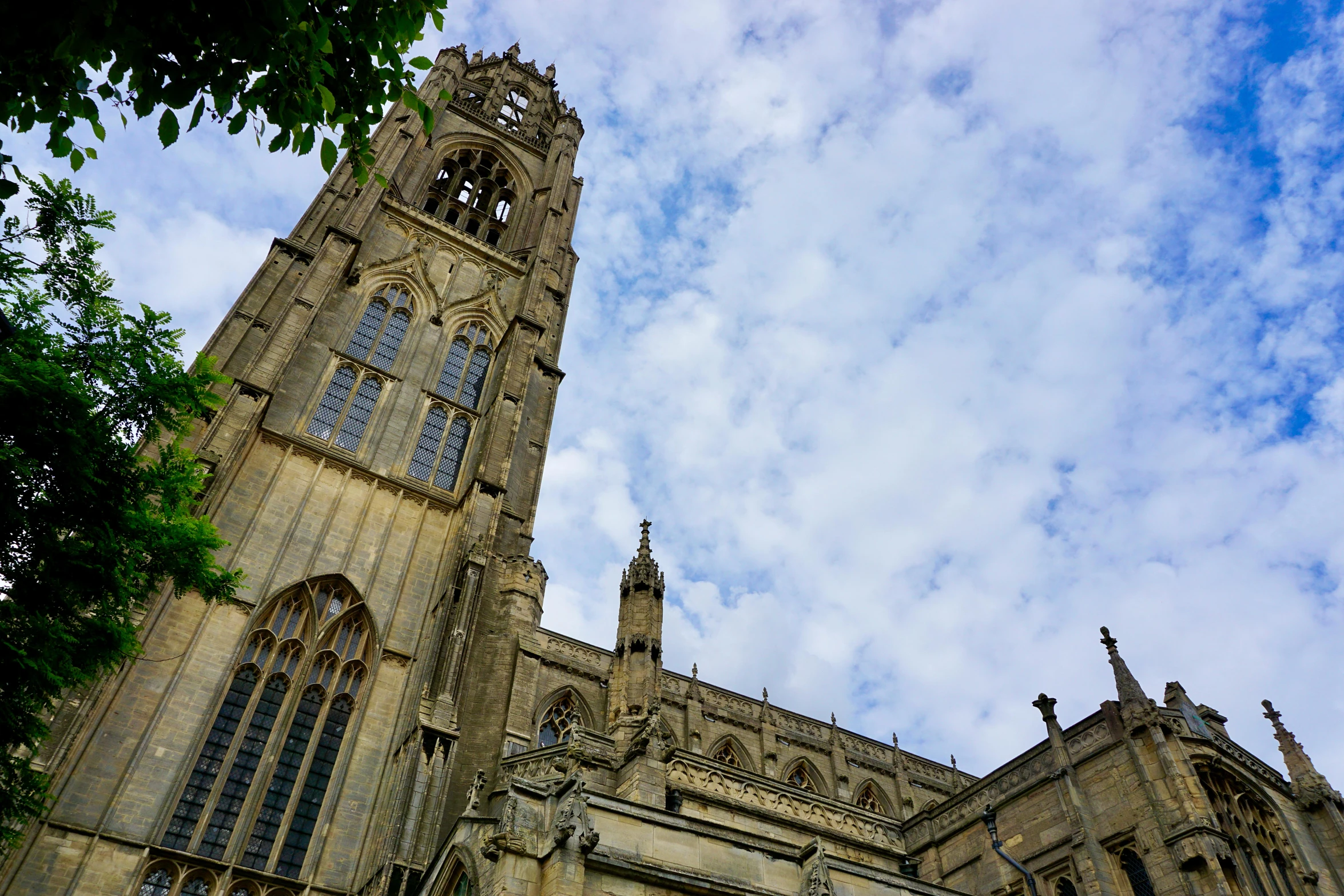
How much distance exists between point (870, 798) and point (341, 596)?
22351 mm

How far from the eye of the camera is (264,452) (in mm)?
23328

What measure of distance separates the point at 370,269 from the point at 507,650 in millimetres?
15838

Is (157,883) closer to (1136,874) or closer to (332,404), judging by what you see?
(332,404)

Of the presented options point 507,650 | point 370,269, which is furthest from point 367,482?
point 370,269

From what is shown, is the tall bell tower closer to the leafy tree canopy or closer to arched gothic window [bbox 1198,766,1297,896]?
the leafy tree canopy

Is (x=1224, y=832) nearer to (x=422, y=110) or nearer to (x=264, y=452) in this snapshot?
(x=422, y=110)

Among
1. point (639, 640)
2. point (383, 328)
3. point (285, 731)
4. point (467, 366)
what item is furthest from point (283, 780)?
point (383, 328)

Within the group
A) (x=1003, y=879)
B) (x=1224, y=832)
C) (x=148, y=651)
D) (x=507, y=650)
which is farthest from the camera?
(x=507, y=650)

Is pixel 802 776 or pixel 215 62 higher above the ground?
pixel 802 776

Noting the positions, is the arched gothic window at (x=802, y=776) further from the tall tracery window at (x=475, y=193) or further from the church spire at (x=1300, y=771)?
the tall tracery window at (x=475, y=193)

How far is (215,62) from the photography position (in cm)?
560

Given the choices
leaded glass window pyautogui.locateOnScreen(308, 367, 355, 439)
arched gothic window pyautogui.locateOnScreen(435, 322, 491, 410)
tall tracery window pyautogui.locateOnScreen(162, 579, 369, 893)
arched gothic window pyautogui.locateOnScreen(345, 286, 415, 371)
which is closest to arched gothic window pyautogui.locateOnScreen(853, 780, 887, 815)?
tall tracery window pyautogui.locateOnScreen(162, 579, 369, 893)

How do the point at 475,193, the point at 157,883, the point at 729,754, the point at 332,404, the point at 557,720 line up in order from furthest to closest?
the point at 475,193, the point at 729,754, the point at 557,720, the point at 332,404, the point at 157,883

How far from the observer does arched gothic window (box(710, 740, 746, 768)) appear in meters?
31.1
